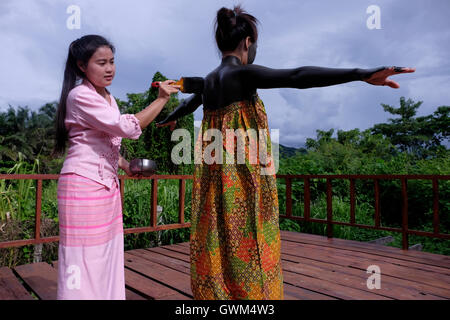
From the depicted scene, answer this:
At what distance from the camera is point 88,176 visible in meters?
1.27

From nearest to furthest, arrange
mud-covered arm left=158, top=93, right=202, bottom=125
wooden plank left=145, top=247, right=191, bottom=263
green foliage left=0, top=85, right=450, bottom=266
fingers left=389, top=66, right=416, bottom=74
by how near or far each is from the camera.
A: fingers left=389, top=66, right=416, bottom=74 → mud-covered arm left=158, top=93, right=202, bottom=125 → wooden plank left=145, top=247, right=191, bottom=263 → green foliage left=0, top=85, right=450, bottom=266

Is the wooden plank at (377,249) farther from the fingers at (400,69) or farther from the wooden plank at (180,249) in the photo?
the fingers at (400,69)

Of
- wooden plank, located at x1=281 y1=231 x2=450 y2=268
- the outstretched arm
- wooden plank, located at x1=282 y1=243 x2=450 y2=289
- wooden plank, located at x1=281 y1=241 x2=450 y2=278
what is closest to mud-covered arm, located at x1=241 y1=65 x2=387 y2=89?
the outstretched arm

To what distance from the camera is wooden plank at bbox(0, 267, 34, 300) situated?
81.0 inches

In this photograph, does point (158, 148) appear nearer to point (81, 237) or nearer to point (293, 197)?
point (293, 197)

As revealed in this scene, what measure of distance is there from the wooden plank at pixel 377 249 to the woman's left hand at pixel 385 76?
2242 mm

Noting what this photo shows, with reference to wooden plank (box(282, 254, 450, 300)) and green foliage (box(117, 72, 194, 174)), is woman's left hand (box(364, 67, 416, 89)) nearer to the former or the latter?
wooden plank (box(282, 254, 450, 300))

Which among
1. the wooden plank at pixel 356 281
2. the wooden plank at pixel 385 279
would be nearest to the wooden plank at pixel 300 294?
the wooden plank at pixel 356 281

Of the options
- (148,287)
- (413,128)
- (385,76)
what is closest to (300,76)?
(385,76)

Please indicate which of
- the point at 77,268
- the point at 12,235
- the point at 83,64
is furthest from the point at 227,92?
the point at 12,235

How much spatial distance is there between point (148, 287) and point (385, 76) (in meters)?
1.86

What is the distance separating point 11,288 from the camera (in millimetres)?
2205

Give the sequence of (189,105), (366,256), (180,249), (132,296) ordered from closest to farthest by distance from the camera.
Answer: (189,105) < (132,296) < (366,256) < (180,249)

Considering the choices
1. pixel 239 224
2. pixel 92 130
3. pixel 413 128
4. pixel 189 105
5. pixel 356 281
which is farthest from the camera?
pixel 413 128
